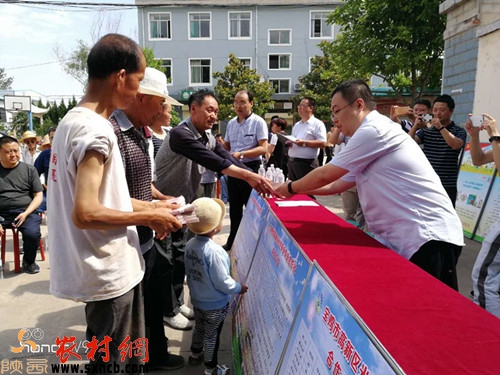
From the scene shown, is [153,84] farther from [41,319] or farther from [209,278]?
[41,319]

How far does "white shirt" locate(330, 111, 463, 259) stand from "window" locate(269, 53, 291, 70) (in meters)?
26.0

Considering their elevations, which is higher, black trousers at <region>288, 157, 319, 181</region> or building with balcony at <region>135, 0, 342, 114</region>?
building with balcony at <region>135, 0, 342, 114</region>

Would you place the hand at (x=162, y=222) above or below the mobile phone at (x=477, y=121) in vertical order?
below

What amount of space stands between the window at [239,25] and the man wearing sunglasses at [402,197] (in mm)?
26338

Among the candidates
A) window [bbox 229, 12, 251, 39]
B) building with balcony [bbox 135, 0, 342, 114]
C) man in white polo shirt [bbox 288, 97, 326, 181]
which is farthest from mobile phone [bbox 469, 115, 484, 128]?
window [bbox 229, 12, 251, 39]

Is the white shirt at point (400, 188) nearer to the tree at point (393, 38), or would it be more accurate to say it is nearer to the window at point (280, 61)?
the tree at point (393, 38)

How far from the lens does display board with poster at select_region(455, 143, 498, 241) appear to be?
5.30 metres

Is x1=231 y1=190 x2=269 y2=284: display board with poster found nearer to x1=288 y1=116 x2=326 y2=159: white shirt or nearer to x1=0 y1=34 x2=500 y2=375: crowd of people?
x1=0 y1=34 x2=500 y2=375: crowd of people

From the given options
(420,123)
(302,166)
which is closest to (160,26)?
(302,166)

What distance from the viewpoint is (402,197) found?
1.91 metres

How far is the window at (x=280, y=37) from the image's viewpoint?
26.4 meters

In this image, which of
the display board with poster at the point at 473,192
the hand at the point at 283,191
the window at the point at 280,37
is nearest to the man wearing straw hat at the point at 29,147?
the hand at the point at 283,191

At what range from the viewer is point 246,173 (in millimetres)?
2922

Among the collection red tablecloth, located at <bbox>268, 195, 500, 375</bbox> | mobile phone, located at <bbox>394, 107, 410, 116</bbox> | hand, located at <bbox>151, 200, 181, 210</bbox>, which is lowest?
red tablecloth, located at <bbox>268, 195, 500, 375</bbox>
